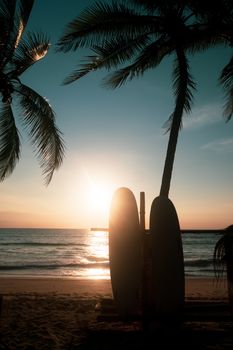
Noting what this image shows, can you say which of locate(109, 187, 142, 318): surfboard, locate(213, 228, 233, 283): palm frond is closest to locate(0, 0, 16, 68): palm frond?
locate(109, 187, 142, 318): surfboard

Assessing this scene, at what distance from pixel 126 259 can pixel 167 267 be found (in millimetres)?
837

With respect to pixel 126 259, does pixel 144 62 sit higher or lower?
higher

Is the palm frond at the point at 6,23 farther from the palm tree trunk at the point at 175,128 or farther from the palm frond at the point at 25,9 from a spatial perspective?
the palm tree trunk at the point at 175,128

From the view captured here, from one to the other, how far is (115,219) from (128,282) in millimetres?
1084

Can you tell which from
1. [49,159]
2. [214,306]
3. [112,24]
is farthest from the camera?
[49,159]

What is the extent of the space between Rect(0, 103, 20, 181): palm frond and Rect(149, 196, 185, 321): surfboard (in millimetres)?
6230

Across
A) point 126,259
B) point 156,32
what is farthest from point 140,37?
point 126,259

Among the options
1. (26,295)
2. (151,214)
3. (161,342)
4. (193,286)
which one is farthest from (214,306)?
(193,286)

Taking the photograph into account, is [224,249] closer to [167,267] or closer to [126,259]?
[167,267]

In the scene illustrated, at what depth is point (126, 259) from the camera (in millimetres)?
6578

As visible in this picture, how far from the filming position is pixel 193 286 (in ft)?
58.6

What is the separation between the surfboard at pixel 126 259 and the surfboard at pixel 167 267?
423mm

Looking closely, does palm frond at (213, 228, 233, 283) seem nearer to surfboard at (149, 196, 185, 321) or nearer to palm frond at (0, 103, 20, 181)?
surfboard at (149, 196, 185, 321)

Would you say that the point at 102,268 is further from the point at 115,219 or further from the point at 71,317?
the point at 115,219
